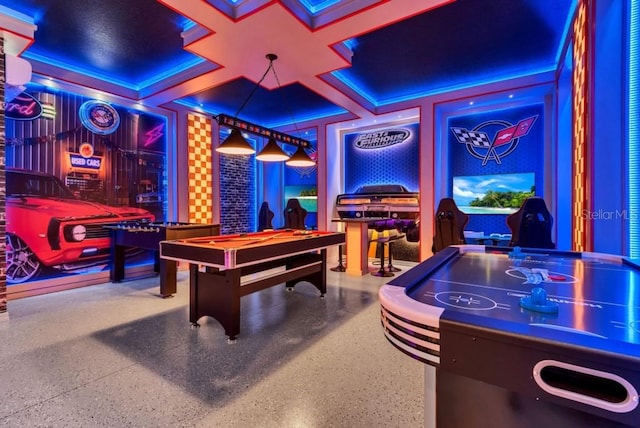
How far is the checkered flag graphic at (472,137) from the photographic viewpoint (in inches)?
240

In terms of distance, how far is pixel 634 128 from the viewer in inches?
86.8

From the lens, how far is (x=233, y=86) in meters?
5.47

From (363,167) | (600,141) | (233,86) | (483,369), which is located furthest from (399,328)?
(363,167)

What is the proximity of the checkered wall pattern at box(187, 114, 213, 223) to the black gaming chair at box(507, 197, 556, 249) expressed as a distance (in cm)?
578

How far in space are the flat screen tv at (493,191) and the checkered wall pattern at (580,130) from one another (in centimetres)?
222

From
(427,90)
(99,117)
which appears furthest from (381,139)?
(99,117)

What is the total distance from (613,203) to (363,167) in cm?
566

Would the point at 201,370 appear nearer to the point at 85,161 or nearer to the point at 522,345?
the point at 522,345

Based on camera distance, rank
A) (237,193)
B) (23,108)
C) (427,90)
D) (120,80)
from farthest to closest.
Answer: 1. (237,193)
2. (427,90)
3. (120,80)
4. (23,108)

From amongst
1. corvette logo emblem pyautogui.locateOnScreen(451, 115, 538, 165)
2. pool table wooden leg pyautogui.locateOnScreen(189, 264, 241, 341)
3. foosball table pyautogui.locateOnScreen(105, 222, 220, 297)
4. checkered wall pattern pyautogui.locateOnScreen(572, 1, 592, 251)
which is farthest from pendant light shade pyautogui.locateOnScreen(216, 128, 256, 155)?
corvette logo emblem pyautogui.locateOnScreen(451, 115, 538, 165)

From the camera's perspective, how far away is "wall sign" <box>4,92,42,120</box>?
13.5ft

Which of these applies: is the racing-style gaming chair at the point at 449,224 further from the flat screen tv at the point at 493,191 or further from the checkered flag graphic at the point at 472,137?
the checkered flag graphic at the point at 472,137

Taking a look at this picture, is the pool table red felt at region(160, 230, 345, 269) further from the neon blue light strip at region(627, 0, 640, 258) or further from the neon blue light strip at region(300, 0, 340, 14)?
the neon blue light strip at region(627, 0, 640, 258)

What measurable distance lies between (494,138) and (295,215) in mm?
4378
